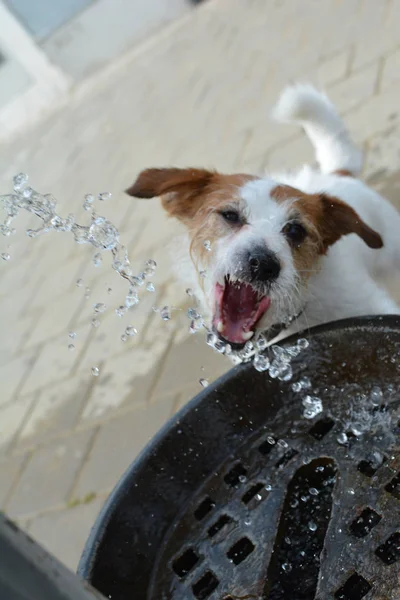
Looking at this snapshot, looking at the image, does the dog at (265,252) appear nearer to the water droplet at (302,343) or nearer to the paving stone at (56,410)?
the water droplet at (302,343)

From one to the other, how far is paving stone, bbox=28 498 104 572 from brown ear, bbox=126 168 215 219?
143 centimetres

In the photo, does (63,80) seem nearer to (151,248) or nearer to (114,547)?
(151,248)

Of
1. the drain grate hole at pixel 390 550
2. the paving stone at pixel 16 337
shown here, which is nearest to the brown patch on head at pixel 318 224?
the drain grate hole at pixel 390 550

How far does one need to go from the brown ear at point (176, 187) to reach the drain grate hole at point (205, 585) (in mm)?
1205

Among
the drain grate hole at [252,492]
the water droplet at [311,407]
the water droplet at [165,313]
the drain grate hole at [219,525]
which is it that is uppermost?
the water droplet at [311,407]

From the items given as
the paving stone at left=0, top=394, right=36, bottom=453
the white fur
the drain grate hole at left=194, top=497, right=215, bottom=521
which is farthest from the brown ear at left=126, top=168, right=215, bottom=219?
the paving stone at left=0, top=394, right=36, bottom=453

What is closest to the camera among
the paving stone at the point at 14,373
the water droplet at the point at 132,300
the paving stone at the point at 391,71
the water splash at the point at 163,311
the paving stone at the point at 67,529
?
the water splash at the point at 163,311

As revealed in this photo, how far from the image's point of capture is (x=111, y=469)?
119 inches

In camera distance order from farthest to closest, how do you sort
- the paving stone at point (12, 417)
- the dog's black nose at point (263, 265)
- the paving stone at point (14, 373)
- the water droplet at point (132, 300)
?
the paving stone at point (14, 373), the water droplet at point (132, 300), the paving stone at point (12, 417), the dog's black nose at point (263, 265)

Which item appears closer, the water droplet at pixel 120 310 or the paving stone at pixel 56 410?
the paving stone at pixel 56 410

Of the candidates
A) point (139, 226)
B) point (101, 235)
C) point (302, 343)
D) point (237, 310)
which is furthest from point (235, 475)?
point (139, 226)

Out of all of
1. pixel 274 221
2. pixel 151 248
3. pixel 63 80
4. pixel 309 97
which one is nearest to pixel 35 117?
pixel 63 80

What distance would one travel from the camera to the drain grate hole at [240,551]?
1510mm

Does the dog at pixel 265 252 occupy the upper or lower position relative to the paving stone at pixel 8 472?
upper
